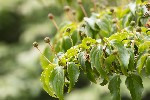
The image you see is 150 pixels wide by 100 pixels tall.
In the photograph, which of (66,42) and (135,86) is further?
(66,42)

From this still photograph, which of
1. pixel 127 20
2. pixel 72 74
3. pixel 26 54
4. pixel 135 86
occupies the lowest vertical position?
pixel 135 86

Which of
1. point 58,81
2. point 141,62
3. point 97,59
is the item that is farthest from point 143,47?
point 58,81

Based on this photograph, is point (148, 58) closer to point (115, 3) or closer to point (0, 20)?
point (115, 3)

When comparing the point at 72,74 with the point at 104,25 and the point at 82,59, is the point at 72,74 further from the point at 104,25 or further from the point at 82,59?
the point at 104,25

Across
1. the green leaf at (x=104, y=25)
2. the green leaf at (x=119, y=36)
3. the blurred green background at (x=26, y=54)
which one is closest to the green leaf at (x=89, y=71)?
the green leaf at (x=119, y=36)

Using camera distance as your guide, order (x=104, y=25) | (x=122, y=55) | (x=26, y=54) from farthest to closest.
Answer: (x=26, y=54), (x=104, y=25), (x=122, y=55)

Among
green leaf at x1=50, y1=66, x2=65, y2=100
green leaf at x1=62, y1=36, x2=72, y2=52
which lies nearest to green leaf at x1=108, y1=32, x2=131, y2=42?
green leaf at x1=50, y1=66, x2=65, y2=100
